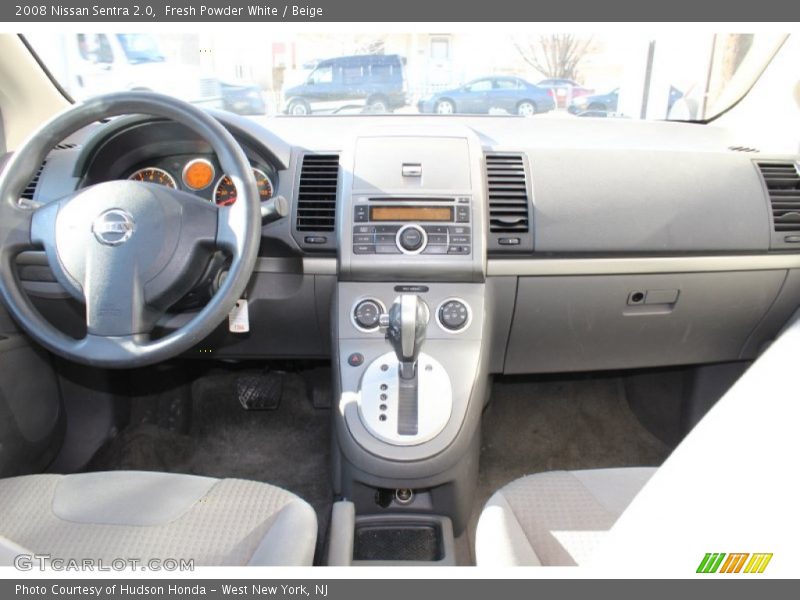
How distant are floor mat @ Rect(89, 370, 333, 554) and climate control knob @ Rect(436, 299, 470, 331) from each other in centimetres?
84

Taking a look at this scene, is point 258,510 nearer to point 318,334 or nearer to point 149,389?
point 318,334

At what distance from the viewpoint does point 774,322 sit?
1.99 m

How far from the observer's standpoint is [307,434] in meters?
2.37

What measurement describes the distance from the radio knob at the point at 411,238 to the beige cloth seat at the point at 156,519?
72 centimetres

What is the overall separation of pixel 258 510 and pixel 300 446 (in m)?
1.09

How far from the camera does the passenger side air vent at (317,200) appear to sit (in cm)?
173

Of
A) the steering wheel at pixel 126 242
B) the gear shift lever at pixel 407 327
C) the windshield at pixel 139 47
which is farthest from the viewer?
the windshield at pixel 139 47

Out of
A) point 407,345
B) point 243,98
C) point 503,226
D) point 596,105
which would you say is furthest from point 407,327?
point 596,105

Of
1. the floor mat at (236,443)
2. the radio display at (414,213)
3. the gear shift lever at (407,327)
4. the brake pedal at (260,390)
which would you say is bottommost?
the floor mat at (236,443)

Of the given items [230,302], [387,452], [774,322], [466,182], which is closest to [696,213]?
[774,322]

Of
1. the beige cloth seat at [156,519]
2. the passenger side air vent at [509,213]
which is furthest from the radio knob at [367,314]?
the beige cloth seat at [156,519]

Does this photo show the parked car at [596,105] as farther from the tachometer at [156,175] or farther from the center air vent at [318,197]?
the tachometer at [156,175]

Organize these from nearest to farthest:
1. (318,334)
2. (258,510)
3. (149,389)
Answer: (258,510), (318,334), (149,389)

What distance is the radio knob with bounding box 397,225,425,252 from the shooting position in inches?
64.7
